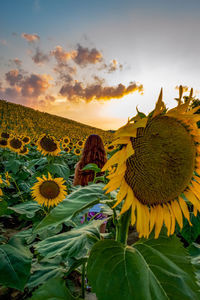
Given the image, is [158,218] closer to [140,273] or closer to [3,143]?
[140,273]

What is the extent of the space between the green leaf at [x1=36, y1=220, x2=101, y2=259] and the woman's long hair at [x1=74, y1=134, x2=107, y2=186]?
167 cm

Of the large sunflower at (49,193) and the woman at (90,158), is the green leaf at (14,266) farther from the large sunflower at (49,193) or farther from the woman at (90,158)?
the woman at (90,158)

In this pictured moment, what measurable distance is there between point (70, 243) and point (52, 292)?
1.16 ft

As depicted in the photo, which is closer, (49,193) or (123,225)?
(123,225)

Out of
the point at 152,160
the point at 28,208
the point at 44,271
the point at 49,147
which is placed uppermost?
the point at 49,147

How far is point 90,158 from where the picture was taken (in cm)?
298

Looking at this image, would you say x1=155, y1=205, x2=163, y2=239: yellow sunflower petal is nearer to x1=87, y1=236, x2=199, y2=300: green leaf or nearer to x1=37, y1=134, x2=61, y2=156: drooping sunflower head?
x1=87, y1=236, x2=199, y2=300: green leaf

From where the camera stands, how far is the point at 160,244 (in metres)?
0.93

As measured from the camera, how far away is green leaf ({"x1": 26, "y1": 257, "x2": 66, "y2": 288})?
1.41 meters

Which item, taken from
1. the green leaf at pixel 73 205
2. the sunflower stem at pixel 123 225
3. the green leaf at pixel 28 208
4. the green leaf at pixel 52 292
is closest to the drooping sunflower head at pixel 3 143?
the green leaf at pixel 28 208

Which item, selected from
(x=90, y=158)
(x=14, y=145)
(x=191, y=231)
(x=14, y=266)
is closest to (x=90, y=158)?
(x=90, y=158)

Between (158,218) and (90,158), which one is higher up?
(90,158)

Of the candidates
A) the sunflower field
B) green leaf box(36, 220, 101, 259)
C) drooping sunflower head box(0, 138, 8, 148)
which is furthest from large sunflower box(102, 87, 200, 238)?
drooping sunflower head box(0, 138, 8, 148)

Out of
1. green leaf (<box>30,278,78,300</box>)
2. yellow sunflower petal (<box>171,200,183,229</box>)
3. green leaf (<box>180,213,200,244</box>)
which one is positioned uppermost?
yellow sunflower petal (<box>171,200,183,229</box>)
